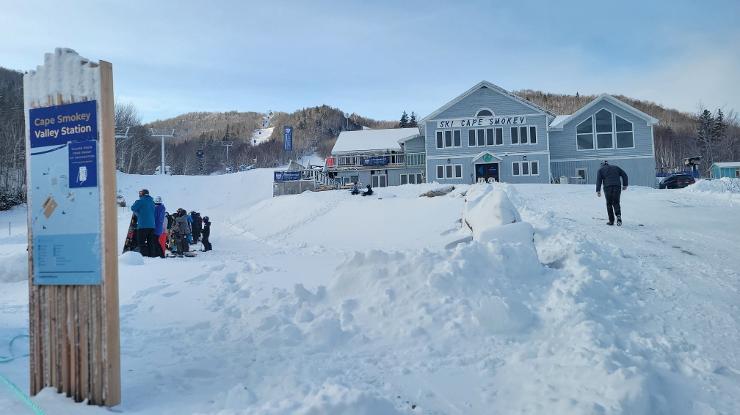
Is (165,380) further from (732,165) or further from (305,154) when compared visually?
(305,154)

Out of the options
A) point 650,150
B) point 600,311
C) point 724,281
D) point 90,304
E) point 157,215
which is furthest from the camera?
point 650,150

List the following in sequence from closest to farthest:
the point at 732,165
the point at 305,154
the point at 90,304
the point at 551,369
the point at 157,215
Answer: the point at 90,304 < the point at 551,369 < the point at 157,215 < the point at 732,165 < the point at 305,154

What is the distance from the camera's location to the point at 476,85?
38625mm

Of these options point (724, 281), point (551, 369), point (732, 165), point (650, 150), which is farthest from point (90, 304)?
point (732, 165)

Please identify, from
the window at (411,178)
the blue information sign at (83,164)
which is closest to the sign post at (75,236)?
the blue information sign at (83,164)

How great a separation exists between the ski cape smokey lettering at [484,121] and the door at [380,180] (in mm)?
10208

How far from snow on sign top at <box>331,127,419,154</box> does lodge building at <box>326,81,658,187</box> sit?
1115 centimetres

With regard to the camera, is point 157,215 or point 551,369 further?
point 157,215

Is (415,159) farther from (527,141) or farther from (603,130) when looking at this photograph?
(603,130)

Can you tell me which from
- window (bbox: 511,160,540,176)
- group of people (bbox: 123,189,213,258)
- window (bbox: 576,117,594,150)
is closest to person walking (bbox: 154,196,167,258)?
group of people (bbox: 123,189,213,258)

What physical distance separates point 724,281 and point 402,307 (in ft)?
15.0

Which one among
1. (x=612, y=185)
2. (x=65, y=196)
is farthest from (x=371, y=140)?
(x=65, y=196)

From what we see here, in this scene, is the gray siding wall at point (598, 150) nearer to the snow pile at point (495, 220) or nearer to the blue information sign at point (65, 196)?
the snow pile at point (495, 220)

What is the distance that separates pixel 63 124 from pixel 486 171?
122 ft
